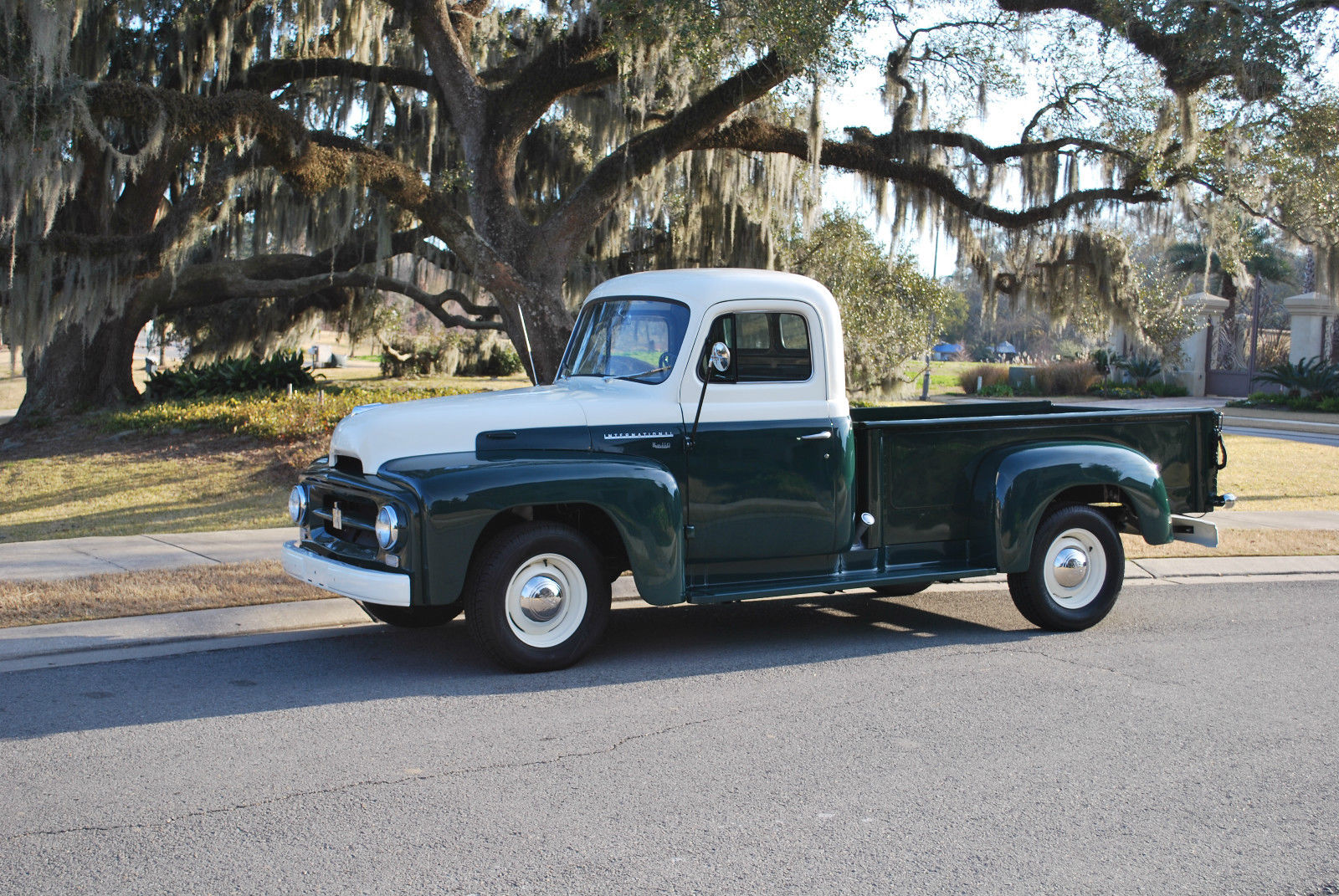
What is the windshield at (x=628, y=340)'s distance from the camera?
6.73 m

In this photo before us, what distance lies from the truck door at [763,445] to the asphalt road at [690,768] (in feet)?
2.23

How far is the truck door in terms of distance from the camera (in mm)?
6586

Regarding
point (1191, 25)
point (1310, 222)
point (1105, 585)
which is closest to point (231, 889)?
point (1105, 585)

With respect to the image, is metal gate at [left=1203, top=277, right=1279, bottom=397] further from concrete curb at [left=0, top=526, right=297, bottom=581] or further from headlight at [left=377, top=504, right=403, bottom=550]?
headlight at [left=377, top=504, right=403, bottom=550]

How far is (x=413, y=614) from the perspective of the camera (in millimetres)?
6996

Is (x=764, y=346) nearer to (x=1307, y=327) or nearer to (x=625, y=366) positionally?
(x=625, y=366)

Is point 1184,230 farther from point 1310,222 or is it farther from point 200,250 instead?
point 200,250

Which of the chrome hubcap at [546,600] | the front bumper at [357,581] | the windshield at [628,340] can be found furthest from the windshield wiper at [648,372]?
the front bumper at [357,581]

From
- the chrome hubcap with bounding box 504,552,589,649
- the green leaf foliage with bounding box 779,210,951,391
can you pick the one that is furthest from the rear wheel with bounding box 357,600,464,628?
the green leaf foliage with bounding box 779,210,951,391

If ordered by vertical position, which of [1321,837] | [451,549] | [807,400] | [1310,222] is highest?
[1310,222]

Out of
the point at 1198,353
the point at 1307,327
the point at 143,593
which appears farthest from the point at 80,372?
the point at 1198,353

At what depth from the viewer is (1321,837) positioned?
13.7ft

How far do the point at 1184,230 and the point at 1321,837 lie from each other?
14.8m

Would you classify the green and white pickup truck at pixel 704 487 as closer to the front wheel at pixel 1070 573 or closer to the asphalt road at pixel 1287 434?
the front wheel at pixel 1070 573
